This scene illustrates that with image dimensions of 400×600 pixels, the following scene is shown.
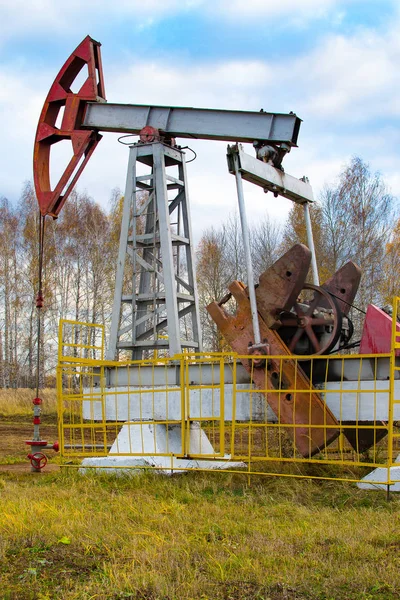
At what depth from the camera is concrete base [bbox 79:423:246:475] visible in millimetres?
7332

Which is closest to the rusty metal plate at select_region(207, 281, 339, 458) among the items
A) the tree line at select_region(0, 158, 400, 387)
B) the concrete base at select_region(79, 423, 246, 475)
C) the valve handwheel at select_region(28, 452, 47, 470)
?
the concrete base at select_region(79, 423, 246, 475)

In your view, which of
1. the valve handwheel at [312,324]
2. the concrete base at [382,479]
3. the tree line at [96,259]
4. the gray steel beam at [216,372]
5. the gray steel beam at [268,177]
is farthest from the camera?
the tree line at [96,259]

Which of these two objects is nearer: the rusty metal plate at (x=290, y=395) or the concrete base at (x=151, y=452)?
the rusty metal plate at (x=290, y=395)

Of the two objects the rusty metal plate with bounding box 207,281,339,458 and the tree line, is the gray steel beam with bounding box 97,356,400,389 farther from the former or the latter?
the tree line

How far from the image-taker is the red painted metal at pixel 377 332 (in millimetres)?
6844

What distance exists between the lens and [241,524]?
4711mm

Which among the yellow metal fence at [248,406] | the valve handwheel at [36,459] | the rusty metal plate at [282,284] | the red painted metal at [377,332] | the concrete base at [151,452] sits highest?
the rusty metal plate at [282,284]

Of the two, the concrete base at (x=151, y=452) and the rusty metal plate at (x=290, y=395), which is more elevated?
the rusty metal plate at (x=290, y=395)

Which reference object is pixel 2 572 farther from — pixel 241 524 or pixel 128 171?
pixel 128 171

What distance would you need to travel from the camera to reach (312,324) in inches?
293

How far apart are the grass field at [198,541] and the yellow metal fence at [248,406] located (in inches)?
22.9

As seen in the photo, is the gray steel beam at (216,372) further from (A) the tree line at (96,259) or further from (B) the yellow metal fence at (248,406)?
(A) the tree line at (96,259)

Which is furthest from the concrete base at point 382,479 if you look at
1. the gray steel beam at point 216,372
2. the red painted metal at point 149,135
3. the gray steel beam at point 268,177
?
the red painted metal at point 149,135

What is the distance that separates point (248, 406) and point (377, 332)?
157cm
